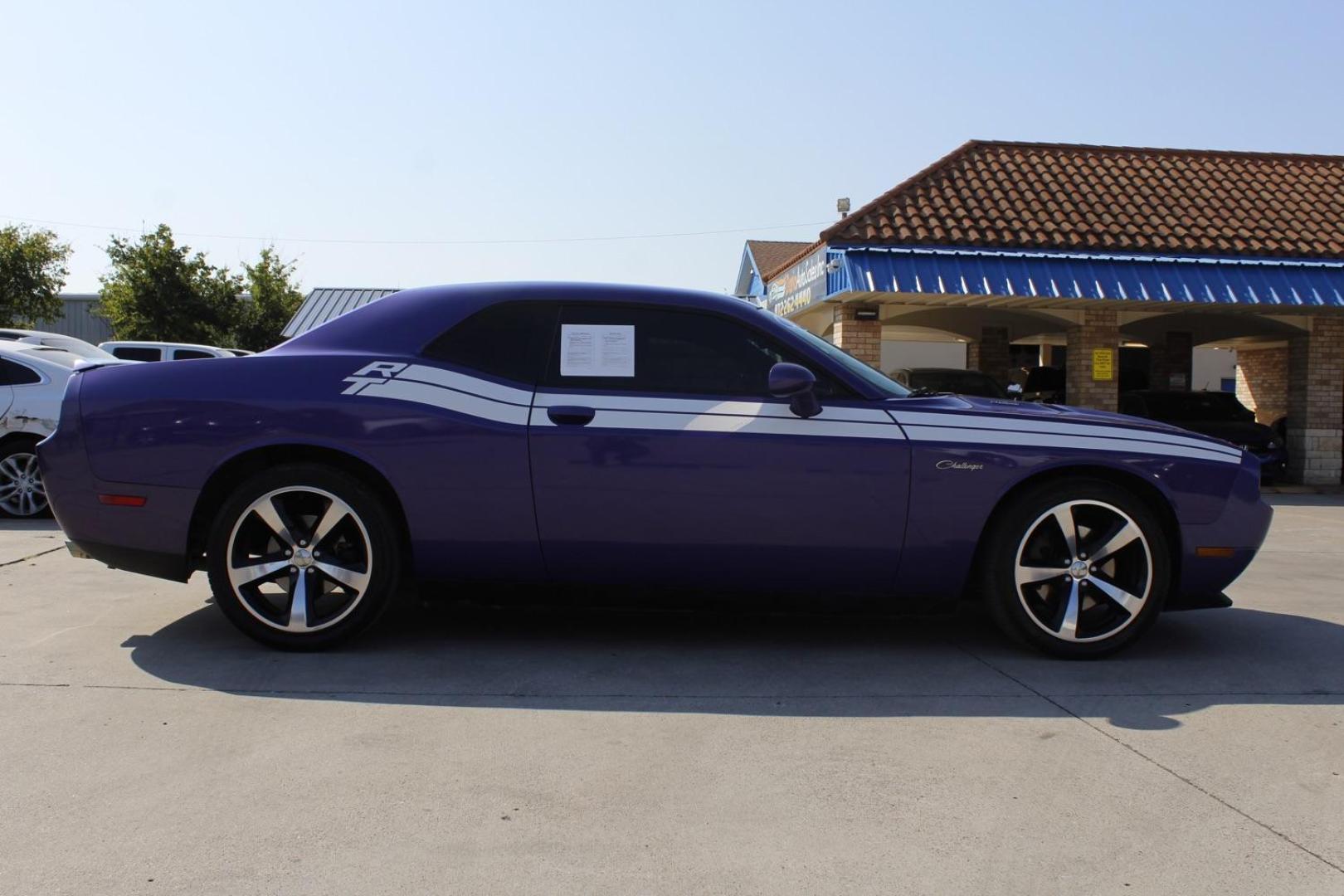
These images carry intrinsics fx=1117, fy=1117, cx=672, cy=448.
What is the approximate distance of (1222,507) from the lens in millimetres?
4707

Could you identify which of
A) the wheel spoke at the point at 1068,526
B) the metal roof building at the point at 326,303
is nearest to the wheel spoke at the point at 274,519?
the wheel spoke at the point at 1068,526

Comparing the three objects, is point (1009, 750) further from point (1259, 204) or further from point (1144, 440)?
point (1259, 204)

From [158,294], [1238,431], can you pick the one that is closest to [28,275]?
[158,294]

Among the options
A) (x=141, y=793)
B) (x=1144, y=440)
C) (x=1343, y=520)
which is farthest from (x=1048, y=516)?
(x=1343, y=520)

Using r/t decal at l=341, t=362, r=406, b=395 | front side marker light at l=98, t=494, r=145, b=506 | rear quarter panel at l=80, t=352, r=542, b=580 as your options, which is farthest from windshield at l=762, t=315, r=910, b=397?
front side marker light at l=98, t=494, r=145, b=506

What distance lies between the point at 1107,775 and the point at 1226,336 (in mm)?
19306

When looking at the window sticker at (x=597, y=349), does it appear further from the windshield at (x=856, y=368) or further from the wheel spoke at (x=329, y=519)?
the wheel spoke at (x=329, y=519)

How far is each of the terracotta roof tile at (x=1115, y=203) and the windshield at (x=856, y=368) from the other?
10.0 m

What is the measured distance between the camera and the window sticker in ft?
15.4

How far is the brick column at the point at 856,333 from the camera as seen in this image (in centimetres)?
1557

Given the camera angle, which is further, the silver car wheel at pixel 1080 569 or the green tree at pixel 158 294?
the green tree at pixel 158 294

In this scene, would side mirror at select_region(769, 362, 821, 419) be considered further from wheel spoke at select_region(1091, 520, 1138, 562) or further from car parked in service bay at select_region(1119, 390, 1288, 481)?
car parked in service bay at select_region(1119, 390, 1288, 481)

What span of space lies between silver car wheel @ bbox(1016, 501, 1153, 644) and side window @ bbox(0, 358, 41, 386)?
8.43 m

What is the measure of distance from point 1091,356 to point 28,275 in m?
29.0
